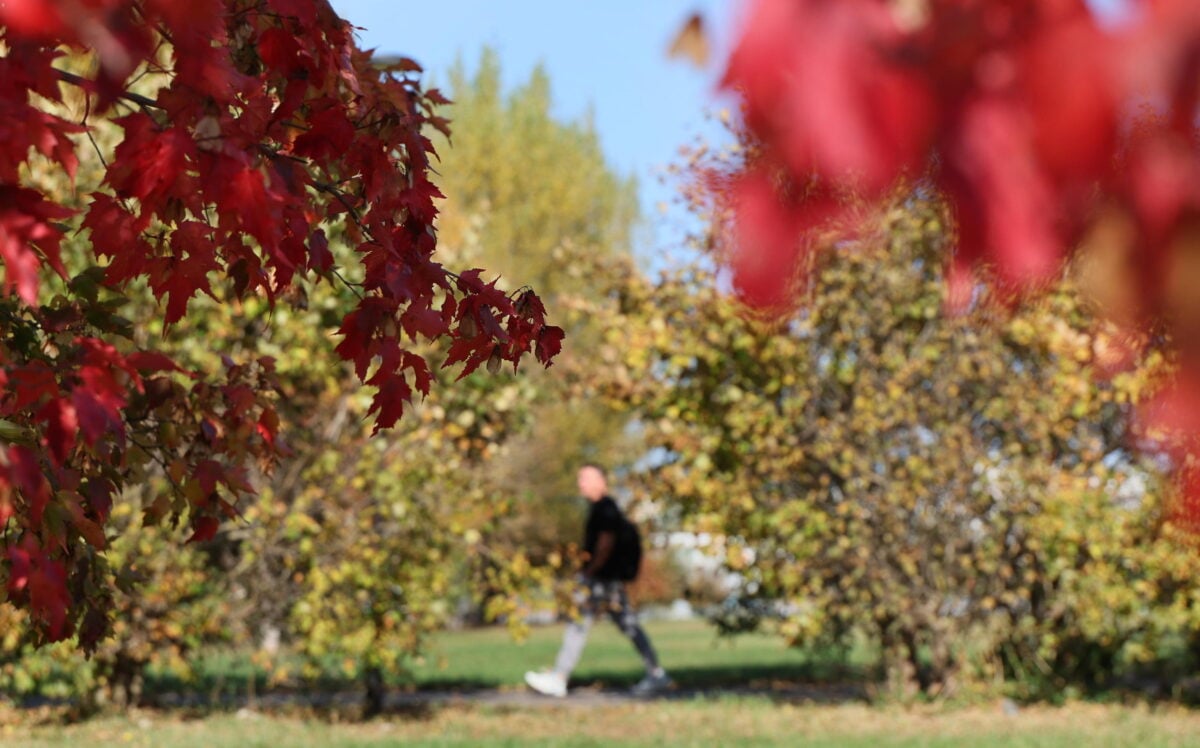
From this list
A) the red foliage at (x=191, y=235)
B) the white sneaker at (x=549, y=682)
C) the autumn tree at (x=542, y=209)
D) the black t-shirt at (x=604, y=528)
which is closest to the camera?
the red foliage at (x=191, y=235)

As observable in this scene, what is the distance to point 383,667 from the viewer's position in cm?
1044

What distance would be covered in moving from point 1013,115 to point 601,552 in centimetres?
1025

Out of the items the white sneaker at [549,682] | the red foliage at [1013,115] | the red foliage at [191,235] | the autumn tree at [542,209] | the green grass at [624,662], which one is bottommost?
the white sneaker at [549,682]

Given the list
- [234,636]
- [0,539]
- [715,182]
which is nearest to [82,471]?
[0,539]

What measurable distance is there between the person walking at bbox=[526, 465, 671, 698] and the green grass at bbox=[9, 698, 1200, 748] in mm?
468

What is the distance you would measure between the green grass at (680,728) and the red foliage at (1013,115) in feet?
25.6

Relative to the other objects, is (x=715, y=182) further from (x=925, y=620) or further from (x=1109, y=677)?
(x=1109, y=677)

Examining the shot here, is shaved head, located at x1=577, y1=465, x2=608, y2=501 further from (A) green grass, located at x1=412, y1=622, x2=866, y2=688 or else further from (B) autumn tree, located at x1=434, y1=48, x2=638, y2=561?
(B) autumn tree, located at x1=434, y1=48, x2=638, y2=561

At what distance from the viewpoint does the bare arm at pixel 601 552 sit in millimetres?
10992

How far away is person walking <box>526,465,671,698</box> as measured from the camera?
10992 millimetres

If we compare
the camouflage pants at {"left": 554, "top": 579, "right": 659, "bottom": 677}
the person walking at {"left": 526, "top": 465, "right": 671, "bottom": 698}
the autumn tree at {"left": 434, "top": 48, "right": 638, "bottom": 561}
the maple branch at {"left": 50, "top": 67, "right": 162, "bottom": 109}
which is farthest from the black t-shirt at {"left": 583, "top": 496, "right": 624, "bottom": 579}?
the autumn tree at {"left": 434, "top": 48, "right": 638, "bottom": 561}

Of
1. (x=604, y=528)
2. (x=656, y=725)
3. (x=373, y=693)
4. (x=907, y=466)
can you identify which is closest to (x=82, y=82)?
(x=656, y=725)

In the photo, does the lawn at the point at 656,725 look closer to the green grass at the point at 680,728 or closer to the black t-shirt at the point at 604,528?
the green grass at the point at 680,728

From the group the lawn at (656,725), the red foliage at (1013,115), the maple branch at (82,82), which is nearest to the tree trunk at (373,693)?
the lawn at (656,725)
